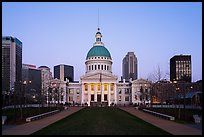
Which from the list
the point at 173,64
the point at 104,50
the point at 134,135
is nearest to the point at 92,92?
the point at 104,50

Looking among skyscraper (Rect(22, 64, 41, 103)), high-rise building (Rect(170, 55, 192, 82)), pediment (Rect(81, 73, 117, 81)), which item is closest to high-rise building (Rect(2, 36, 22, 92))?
skyscraper (Rect(22, 64, 41, 103))

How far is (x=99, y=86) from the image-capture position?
163 metres

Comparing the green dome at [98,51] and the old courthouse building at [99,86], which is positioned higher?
the green dome at [98,51]

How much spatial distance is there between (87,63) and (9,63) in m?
84.8

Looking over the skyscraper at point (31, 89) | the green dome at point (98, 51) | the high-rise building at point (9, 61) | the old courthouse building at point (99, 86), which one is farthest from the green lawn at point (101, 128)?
the green dome at point (98, 51)

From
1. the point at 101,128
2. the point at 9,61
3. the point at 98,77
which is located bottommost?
the point at 101,128

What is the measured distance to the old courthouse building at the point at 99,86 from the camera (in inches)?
6294

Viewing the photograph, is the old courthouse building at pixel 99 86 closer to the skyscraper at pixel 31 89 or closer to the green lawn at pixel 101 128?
the skyscraper at pixel 31 89

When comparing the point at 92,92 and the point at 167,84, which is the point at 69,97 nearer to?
the point at 92,92

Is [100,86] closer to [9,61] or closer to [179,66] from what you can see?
[179,66]

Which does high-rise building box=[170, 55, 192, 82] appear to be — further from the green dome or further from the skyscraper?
the skyscraper

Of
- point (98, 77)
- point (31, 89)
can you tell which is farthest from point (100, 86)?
point (31, 89)

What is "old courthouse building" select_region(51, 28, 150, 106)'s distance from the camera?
159875mm

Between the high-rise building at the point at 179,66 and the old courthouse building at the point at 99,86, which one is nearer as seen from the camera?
the high-rise building at the point at 179,66
